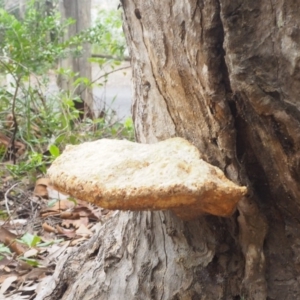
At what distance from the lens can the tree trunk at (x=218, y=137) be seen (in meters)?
1.41

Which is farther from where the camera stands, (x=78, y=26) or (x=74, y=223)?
(x=78, y=26)

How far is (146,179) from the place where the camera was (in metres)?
1.26

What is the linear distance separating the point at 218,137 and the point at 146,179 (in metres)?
0.37

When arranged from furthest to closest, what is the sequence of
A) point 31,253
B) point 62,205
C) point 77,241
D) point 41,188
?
point 41,188, point 62,205, point 77,241, point 31,253

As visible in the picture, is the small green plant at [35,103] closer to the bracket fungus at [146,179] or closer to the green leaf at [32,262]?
the green leaf at [32,262]

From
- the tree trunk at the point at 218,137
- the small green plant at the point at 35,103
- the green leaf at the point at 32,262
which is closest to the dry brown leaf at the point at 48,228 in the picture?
the green leaf at the point at 32,262

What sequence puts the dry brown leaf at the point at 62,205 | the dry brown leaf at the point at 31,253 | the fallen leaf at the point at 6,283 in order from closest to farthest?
1. the fallen leaf at the point at 6,283
2. the dry brown leaf at the point at 31,253
3. the dry brown leaf at the point at 62,205

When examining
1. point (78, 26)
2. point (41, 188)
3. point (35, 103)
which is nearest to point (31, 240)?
point (41, 188)

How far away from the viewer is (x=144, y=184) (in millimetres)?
1226

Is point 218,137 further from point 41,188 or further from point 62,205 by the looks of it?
point 41,188

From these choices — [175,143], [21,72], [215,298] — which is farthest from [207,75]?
[21,72]

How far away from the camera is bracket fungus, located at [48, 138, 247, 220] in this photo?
1223 mm

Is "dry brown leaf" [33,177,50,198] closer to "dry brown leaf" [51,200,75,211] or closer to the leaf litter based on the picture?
the leaf litter

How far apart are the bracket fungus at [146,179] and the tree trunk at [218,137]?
0.54 feet
